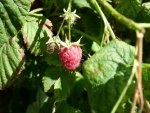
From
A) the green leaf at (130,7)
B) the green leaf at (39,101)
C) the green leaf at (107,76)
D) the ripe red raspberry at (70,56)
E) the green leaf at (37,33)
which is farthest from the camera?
the green leaf at (39,101)

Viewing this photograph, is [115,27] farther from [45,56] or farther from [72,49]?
[72,49]

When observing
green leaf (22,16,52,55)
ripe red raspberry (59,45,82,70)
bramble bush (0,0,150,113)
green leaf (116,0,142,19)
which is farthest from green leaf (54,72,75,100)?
green leaf (116,0,142,19)

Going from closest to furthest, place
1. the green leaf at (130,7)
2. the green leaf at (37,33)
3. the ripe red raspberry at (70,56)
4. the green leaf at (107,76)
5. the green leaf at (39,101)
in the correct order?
1. the green leaf at (107,76)
2. the ripe red raspberry at (70,56)
3. the green leaf at (37,33)
4. the green leaf at (130,7)
5. the green leaf at (39,101)

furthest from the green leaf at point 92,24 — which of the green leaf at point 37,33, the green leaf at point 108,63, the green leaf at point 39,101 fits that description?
the green leaf at point 108,63

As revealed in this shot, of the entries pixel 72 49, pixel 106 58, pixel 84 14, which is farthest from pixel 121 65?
pixel 84 14

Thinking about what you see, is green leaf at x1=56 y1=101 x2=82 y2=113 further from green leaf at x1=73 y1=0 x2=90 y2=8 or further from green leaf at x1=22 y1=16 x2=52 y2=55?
green leaf at x1=73 y1=0 x2=90 y2=8

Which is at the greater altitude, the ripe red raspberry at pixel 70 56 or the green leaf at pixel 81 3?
the green leaf at pixel 81 3

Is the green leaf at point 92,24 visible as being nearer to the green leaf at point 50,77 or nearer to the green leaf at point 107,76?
the green leaf at point 50,77
